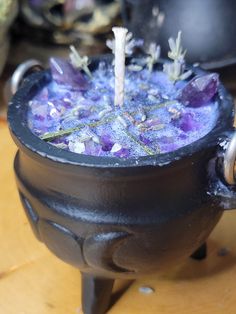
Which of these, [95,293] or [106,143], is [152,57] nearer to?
[106,143]

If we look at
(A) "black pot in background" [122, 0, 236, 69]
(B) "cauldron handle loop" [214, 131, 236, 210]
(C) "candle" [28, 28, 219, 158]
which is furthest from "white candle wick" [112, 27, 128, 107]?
(A) "black pot in background" [122, 0, 236, 69]

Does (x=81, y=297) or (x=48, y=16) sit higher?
(x=48, y=16)

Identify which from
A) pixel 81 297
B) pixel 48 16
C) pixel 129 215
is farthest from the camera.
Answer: pixel 48 16

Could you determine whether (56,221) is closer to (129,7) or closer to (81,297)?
(81,297)

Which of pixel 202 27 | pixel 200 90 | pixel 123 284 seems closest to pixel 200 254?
pixel 123 284

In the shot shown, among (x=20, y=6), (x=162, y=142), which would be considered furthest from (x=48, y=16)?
(x=162, y=142)

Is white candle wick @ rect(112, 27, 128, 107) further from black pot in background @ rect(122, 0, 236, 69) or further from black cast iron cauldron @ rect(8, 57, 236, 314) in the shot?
black pot in background @ rect(122, 0, 236, 69)
